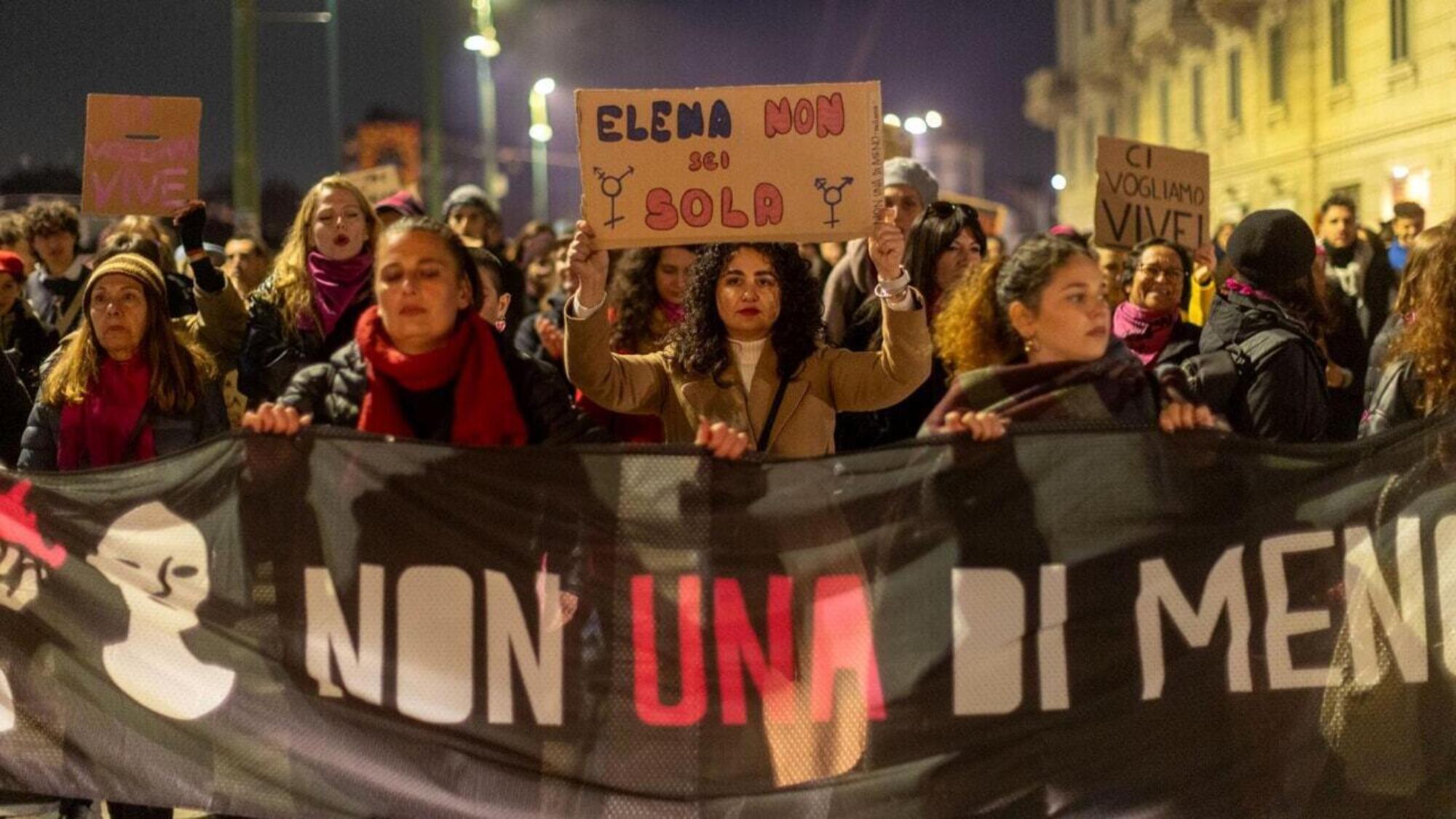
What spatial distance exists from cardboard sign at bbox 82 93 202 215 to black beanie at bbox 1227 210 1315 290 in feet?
13.3

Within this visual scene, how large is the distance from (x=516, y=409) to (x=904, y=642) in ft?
3.92

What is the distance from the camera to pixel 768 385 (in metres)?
5.22

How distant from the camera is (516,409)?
4691 millimetres

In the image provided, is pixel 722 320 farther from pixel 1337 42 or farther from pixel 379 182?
pixel 1337 42

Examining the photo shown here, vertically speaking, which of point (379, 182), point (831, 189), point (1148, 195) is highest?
point (379, 182)

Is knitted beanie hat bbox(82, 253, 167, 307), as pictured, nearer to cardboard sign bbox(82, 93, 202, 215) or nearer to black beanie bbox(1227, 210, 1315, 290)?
cardboard sign bbox(82, 93, 202, 215)

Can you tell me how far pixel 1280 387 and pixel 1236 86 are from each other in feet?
116

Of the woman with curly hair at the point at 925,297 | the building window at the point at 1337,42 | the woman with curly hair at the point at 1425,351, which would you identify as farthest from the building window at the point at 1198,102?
the woman with curly hair at the point at 1425,351

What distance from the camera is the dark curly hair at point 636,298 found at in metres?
6.11

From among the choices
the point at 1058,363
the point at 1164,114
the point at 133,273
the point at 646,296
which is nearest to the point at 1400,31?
the point at 1164,114

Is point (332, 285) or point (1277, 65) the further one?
point (1277, 65)

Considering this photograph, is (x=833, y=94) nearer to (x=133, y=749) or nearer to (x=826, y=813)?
(x=826, y=813)

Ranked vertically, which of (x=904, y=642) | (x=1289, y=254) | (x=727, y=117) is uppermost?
(x=727, y=117)

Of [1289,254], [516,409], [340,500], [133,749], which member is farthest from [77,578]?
[1289,254]
